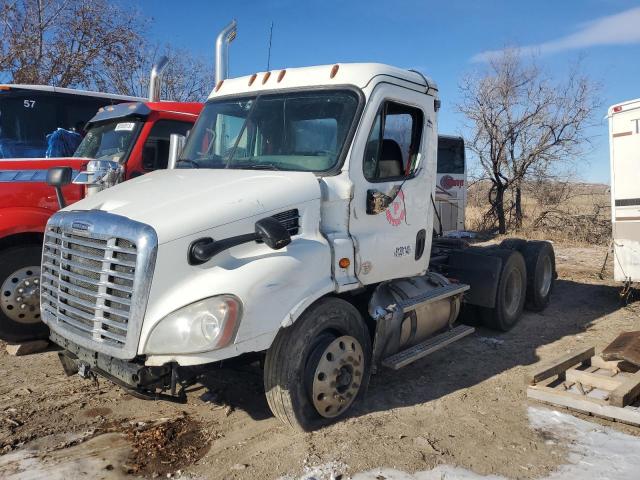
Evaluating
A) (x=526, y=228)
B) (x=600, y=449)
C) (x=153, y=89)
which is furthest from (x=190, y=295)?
(x=526, y=228)

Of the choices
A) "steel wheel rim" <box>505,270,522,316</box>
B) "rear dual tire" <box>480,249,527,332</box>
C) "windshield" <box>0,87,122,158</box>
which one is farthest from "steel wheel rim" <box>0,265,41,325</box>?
"steel wheel rim" <box>505,270,522,316</box>

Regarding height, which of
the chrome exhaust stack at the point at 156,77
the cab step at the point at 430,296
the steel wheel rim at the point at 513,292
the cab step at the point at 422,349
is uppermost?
the chrome exhaust stack at the point at 156,77

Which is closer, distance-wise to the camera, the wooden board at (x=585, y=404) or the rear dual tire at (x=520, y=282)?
the wooden board at (x=585, y=404)

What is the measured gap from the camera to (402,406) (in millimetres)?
4418

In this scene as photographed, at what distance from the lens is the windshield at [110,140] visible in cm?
637

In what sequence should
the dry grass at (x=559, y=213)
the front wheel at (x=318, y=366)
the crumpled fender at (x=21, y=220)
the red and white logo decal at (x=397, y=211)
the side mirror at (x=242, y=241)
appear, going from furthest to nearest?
the dry grass at (x=559, y=213) → the crumpled fender at (x=21, y=220) → the red and white logo decal at (x=397, y=211) → the front wheel at (x=318, y=366) → the side mirror at (x=242, y=241)

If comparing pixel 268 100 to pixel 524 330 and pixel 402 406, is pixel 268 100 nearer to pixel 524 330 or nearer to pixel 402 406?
pixel 402 406

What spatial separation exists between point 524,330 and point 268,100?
14.9ft

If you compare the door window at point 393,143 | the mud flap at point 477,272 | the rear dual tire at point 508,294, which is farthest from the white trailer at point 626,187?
the door window at point 393,143

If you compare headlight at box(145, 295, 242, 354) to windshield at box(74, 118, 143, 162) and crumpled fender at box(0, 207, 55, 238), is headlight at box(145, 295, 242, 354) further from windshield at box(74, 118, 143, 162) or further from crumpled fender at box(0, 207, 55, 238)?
windshield at box(74, 118, 143, 162)

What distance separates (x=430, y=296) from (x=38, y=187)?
432cm

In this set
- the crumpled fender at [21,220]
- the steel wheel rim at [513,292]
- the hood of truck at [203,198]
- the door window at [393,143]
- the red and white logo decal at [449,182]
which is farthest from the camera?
the red and white logo decal at [449,182]

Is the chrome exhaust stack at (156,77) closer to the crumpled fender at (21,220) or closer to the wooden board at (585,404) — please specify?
the crumpled fender at (21,220)

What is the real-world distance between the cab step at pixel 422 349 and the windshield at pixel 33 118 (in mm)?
5622
